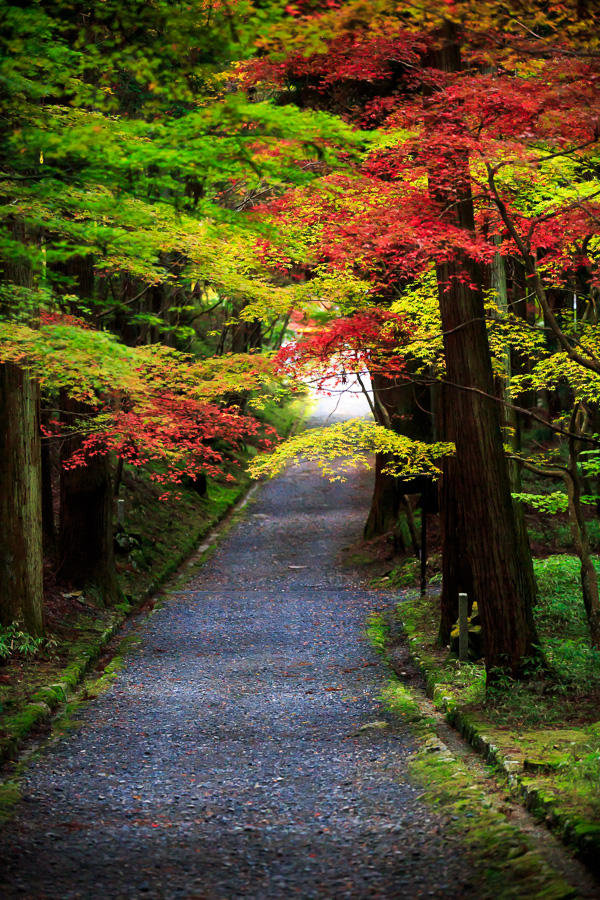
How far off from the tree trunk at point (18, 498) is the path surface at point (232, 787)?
5.70 feet

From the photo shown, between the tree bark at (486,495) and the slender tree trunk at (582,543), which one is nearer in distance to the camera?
the tree bark at (486,495)

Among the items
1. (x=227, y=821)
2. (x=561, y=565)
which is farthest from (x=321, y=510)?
(x=227, y=821)

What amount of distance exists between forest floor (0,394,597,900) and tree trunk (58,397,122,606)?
65.6 inches

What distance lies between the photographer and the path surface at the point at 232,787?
4.78m

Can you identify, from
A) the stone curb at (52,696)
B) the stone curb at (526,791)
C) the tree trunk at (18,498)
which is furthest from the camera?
the tree trunk at (18,498)

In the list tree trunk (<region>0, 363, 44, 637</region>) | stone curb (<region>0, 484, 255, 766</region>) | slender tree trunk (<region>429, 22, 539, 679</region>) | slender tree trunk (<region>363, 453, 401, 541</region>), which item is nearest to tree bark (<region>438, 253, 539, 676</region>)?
slender tree trunk (<region>429, 22, 539, 679</region>)

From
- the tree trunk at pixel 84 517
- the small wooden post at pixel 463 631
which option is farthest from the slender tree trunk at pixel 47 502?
the small wooden post at pixel 463 631

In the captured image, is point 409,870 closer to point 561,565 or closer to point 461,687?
point 461,687

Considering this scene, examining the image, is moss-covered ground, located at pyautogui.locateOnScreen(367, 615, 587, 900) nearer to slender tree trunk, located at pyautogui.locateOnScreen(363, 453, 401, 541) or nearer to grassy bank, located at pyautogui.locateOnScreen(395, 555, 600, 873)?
grassy bank, located at pyautogui.locateOnScreen(395, 555, 600, 873)

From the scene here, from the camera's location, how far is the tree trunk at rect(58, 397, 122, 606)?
13.3 meters

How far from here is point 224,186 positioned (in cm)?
1677

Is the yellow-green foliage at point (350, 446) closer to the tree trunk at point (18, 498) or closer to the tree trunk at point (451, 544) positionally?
the tree trunk at point (451, 544)

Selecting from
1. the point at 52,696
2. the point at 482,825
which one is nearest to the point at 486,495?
the point at 482,825

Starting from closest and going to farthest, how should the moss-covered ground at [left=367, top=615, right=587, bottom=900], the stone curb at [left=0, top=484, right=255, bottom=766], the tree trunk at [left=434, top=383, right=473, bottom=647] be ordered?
the moss-covered ground at [left=367, top=615, right=587, bottom=900] < the stone curb at [left=0, top=484, right=255, bottom=766] < the tree trunk at [left=434, top=383, right=473, bottom=647]
